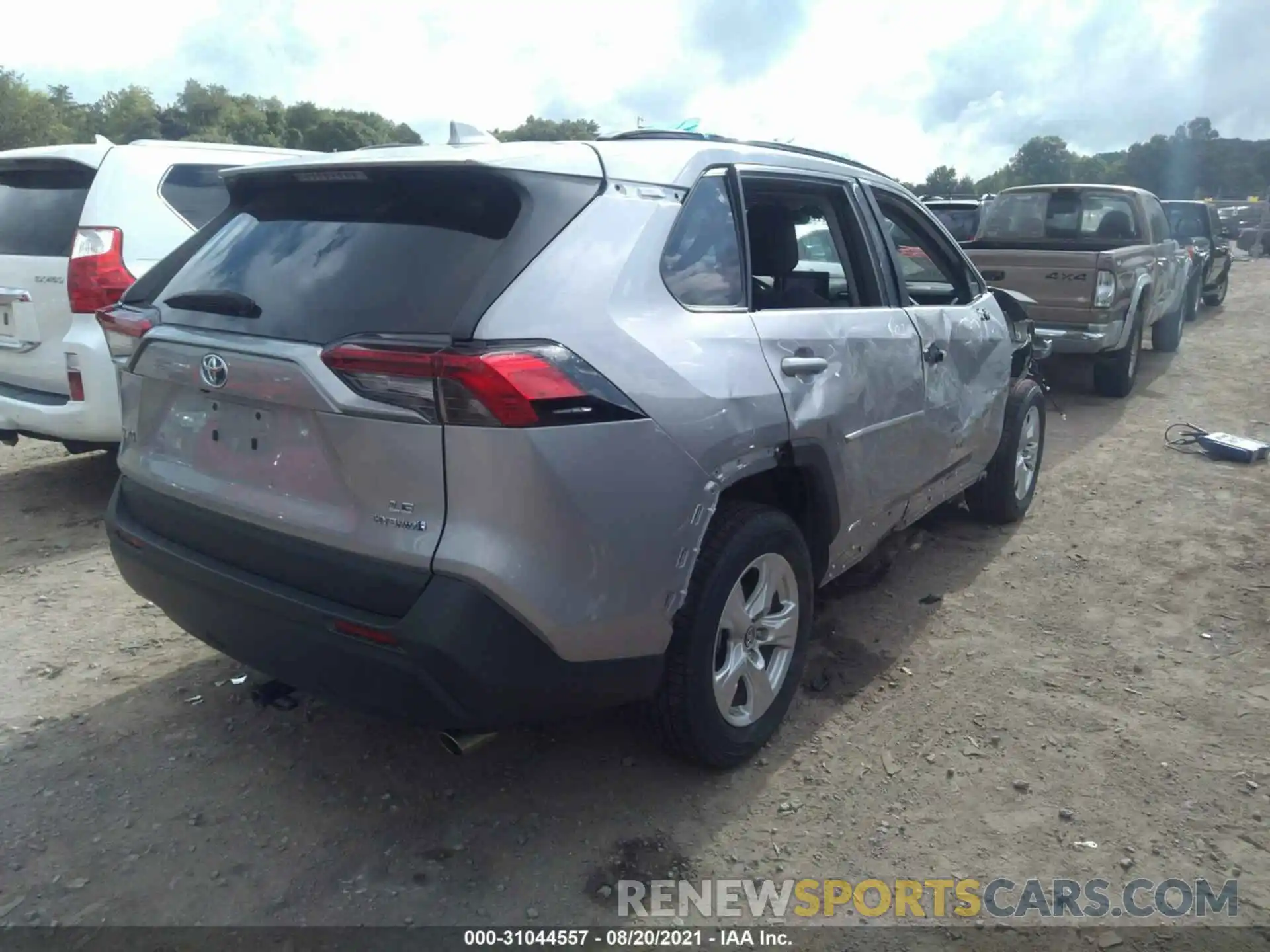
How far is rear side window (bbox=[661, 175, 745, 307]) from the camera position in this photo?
9.03 ft

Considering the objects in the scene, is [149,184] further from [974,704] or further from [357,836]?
[974,704]

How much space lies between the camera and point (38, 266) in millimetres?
5082

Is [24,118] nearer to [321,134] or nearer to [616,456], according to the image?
[321,134]

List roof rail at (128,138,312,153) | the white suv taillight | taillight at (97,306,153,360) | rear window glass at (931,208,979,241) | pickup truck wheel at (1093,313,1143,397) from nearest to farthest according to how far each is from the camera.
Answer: taillight at (97,306,153,360), roof rail at (128,138,312,153), the white suv taillight, pickup truck wheel at (1093,313,1143,397), rear window glass at (931,208,979,241)

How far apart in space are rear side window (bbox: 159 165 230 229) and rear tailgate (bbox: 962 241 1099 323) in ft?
20.1

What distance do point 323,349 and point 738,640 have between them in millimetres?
1488

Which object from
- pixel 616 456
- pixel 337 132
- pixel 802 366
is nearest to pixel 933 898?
pixel 616 456

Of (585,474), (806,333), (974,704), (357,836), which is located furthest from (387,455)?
(974,704)

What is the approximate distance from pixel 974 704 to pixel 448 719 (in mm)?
2079

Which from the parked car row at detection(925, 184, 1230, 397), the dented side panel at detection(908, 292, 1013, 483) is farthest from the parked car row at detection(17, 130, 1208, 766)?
the parked car row at detection(925, 184, 1230, 397)

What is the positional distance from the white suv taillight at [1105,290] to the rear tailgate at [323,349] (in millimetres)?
6943

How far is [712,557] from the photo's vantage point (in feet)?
9.15

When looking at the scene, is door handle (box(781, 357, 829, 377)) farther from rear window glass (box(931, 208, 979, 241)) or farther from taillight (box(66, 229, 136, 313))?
rear window glass (box(931, 208, 979, 241))

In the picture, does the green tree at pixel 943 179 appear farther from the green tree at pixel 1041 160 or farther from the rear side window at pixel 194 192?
the rear side window at pixel 194 192
